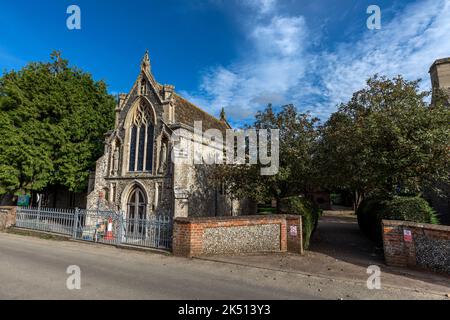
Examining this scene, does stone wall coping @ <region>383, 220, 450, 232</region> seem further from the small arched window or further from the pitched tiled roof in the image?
the small arched window

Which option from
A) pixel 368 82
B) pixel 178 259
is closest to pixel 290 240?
pixel 178 259

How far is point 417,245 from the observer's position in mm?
8273

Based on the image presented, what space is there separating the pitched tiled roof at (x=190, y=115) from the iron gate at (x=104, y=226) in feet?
24.7

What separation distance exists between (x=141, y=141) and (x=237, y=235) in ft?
37.7

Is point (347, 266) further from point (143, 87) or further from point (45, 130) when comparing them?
point (45, 130)

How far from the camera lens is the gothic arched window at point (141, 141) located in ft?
58.5

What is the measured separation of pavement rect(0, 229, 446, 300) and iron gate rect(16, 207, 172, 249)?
5.54 feet

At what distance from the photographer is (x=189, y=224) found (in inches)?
389

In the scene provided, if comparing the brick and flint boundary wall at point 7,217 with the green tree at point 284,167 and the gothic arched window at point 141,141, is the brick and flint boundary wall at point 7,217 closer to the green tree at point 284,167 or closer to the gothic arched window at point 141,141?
the gothic arched window at point 141,141

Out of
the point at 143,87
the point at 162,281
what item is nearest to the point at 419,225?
the point at 162,281

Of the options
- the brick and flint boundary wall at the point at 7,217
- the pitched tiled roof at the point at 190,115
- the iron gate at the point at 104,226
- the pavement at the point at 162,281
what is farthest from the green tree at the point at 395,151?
the brick and flint boundary wall at the point at 7,217

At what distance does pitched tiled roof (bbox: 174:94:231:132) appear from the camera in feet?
61.6

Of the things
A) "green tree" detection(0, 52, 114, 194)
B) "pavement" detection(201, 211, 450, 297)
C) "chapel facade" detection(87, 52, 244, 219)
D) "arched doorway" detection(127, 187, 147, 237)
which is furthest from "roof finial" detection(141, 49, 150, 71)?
"pavement" detection(201, 211, 450, 297)
